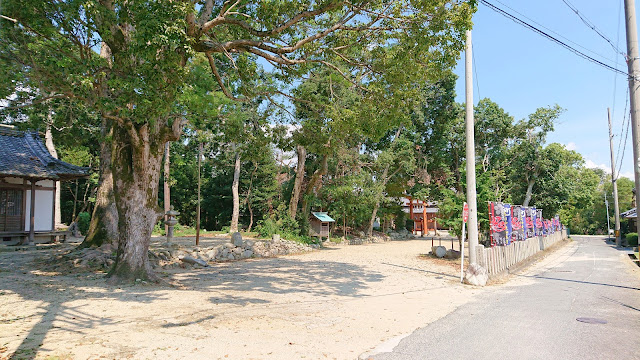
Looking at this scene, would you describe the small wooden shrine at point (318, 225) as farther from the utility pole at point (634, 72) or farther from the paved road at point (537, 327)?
the utility pole at point (634, 72)

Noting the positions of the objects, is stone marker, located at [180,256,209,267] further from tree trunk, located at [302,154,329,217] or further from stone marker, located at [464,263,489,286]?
tree trunk, located at [302,154,329,217]

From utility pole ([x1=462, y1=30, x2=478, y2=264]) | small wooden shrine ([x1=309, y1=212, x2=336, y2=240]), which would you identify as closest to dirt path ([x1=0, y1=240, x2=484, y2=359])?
utility pole ([x1=462, y1=30, x2=478, y2=264])

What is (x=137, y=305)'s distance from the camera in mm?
7344

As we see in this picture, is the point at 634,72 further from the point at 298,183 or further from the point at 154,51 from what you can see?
the point at 298,183

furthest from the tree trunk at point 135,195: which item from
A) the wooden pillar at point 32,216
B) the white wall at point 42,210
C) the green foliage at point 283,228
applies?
the green foliage at point 283,228

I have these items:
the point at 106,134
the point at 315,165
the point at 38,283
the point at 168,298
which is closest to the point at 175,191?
the point at 315,165

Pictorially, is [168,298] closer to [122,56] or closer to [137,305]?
[137,305]

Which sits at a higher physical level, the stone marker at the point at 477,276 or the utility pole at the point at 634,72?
the utility pole at the point at 634,72

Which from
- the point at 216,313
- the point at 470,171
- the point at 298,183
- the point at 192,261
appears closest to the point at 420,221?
the point at 298,183

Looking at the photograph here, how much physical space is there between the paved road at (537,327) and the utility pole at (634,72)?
104 inches

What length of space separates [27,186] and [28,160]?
3.73 feet

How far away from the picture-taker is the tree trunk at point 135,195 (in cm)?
972

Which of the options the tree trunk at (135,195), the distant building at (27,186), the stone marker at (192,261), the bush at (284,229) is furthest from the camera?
the bush at (284,229)

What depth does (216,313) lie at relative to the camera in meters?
6.95
